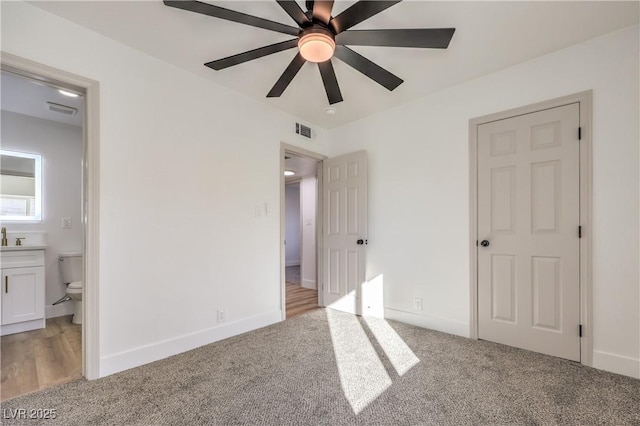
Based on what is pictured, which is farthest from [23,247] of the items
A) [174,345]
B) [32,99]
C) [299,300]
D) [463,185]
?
[463,185]

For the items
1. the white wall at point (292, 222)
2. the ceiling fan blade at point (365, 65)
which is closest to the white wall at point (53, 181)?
the ceiling fan blade at point (365, 65)

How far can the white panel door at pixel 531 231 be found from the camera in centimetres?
243

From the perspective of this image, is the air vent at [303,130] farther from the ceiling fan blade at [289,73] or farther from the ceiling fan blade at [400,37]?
the ceiling fan blade at [400,37]

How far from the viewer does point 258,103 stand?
3350 mm

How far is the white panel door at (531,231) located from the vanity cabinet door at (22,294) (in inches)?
187

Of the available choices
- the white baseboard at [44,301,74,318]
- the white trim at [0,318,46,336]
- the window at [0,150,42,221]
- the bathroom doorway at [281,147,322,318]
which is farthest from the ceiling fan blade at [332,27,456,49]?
the white baseboard at [44,301,74,318]

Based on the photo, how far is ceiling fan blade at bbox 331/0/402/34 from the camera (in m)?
1.47

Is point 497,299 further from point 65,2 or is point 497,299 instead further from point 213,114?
point 65,2

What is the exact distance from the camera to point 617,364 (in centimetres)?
219

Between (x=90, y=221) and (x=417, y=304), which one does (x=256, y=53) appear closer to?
(x=90, y=221)

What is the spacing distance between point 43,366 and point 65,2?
270 cm

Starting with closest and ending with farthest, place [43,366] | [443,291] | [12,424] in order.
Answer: [12,424]
[43,366]
[443,291]

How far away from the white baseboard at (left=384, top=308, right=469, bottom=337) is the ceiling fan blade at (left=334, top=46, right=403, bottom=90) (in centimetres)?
241

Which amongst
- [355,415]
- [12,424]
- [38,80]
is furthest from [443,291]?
[38,80]
